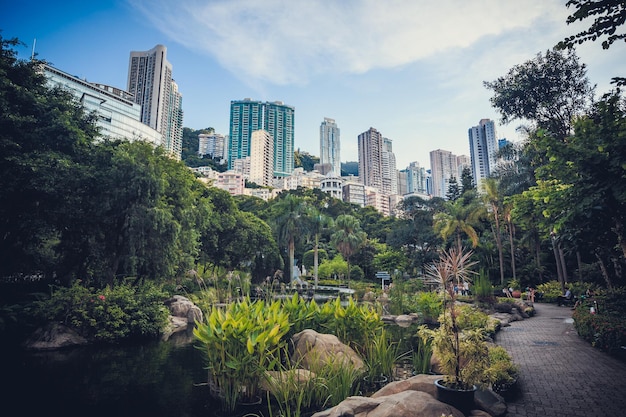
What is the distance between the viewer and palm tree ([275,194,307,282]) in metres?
31.1

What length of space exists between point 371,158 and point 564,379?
139 meters

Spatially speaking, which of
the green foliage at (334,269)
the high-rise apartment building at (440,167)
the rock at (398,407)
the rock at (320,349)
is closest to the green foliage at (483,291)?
the rock at (320,349)

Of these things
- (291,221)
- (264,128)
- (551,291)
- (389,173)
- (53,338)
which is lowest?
(53,338)

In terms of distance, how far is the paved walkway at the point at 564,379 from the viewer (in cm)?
444

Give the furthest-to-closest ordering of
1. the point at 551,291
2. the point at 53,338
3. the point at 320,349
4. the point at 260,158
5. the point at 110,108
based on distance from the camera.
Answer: the point at 260,158, the point at 110,108, the point at 551,291, the point at 53,338, the point at 320,349

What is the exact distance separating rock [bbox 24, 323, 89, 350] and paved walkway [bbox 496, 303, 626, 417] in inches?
423

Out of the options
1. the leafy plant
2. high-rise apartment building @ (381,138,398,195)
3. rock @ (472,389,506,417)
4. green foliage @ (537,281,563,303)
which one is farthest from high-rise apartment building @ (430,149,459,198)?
the leafy plant

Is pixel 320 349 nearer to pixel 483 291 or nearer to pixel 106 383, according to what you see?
pixel 106 383

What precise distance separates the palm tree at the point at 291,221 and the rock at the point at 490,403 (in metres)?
26.8

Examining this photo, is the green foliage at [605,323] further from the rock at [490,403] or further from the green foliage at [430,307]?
the rock at [490,403]

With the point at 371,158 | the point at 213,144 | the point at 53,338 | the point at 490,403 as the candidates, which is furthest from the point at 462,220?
the point at 213,144

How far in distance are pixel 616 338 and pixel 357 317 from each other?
538 cm

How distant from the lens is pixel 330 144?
169625mm

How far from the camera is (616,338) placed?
7.12 m
